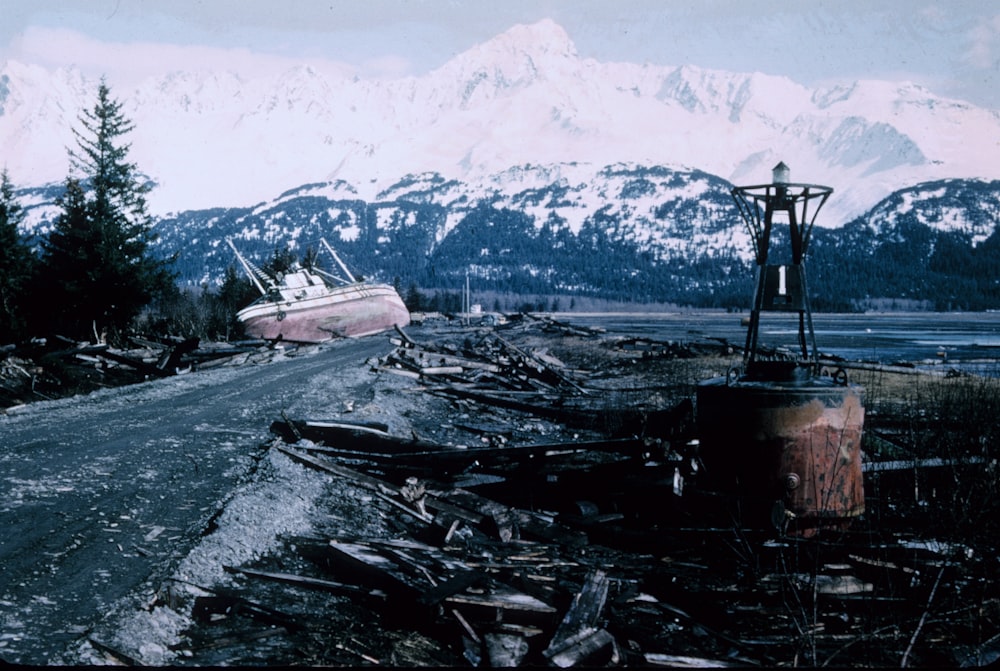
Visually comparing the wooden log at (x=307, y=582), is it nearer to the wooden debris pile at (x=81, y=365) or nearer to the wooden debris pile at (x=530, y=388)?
the wooden debris pile at (x=530, y=388)

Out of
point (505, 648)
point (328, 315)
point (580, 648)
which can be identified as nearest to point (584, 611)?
point (580, 648)

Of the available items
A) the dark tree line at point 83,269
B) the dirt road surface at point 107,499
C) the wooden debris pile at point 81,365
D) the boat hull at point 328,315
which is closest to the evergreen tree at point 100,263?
the dark tree line at point 83,269

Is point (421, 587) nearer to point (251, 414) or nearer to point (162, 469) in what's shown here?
point (162, 469)

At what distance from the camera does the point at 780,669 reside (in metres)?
4.53

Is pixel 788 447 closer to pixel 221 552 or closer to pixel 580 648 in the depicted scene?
pixel 580 648

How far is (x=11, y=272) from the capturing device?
2905cm

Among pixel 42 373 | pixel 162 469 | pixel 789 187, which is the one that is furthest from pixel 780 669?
pixel 42 373

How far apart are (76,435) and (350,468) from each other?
4438mm

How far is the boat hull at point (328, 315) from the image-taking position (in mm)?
42750

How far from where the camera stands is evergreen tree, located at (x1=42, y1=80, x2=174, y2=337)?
3031 cm

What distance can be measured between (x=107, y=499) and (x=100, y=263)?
1062 inches

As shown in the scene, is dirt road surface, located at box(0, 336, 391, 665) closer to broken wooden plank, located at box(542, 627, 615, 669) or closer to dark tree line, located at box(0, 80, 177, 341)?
broken wooden plank, located at box(542, 627, 615, 669)

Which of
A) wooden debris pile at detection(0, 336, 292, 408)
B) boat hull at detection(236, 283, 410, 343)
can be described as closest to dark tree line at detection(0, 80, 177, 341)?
wooden debris pile at detection(0, 336, 292, 408)

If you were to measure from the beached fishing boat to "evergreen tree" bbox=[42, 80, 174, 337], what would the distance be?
943 cm
